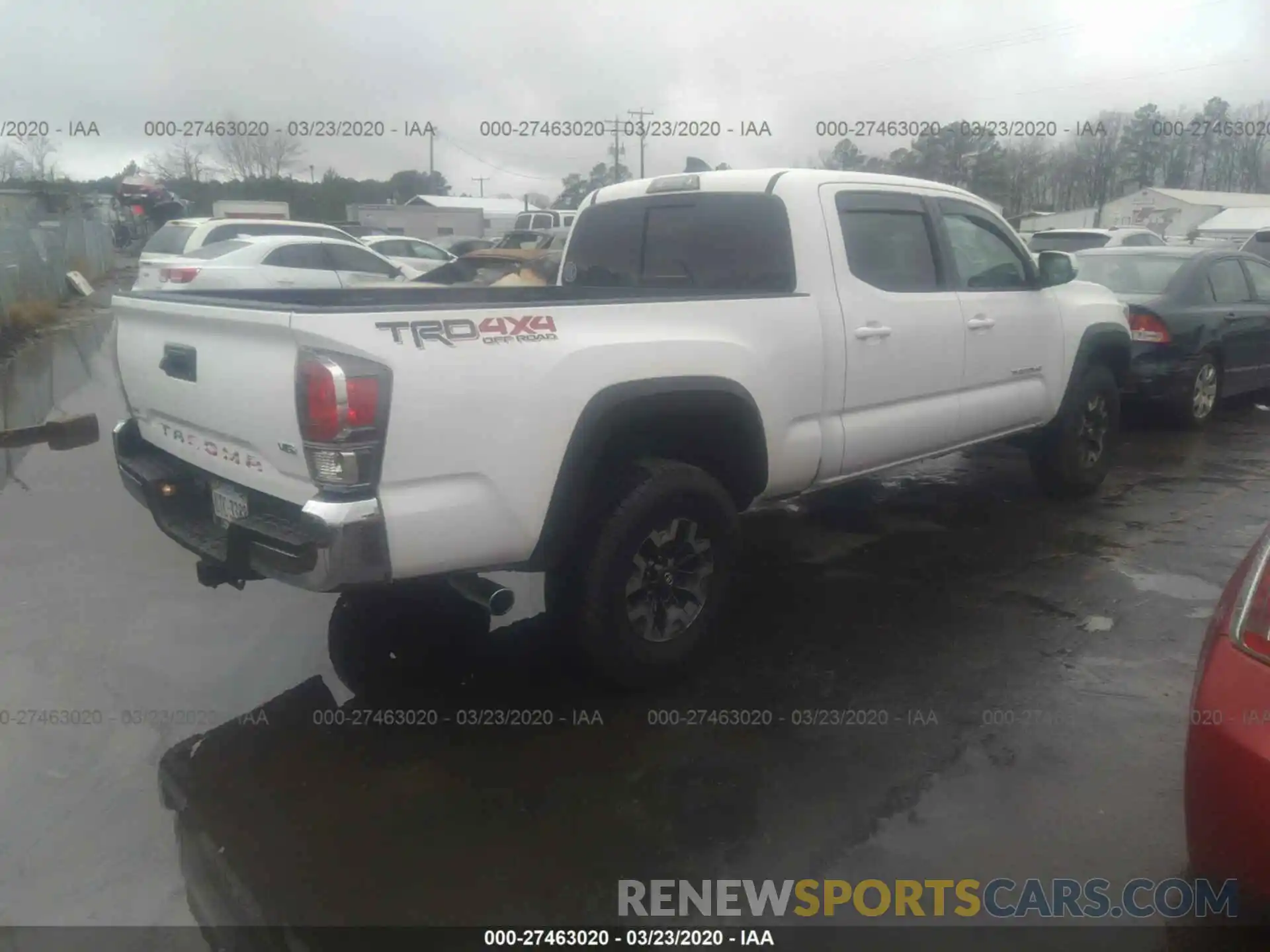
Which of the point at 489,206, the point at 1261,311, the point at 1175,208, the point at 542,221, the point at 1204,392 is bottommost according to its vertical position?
the point at 1204,392

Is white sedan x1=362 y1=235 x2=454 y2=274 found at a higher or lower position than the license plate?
higher

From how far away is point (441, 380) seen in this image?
303cm

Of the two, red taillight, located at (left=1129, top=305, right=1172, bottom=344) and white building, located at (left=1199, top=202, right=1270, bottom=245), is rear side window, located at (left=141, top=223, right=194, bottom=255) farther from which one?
white building, located at (left=1199, top=202, right=1270, bottom=245)

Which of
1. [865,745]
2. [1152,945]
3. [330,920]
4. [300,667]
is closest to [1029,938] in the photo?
[1152,945]

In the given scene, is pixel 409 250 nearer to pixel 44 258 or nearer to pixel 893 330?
pixel 44 258

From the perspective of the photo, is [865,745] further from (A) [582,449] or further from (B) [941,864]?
(A) [582,449]

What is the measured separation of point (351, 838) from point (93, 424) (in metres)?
7.33

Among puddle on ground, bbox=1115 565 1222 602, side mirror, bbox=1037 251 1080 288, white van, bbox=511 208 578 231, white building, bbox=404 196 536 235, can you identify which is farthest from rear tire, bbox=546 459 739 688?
white building, bbox=404 196 536 235

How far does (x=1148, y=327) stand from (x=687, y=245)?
17.3ft

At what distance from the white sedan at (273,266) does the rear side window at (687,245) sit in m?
7.81

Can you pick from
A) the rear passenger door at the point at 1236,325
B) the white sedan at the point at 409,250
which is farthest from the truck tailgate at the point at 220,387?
the white sedan at the point at 409,250

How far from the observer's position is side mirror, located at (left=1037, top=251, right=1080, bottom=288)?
18.6 feet

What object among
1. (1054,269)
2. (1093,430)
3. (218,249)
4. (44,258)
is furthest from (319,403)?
(44,258)

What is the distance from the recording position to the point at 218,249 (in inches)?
557
